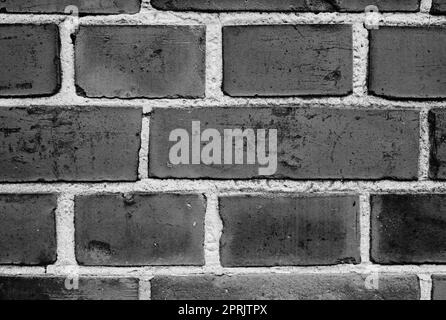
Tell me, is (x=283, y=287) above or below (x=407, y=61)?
below

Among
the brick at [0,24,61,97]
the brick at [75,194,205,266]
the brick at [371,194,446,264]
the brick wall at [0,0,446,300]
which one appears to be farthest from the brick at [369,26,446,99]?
the brick at [0,24,61,97]

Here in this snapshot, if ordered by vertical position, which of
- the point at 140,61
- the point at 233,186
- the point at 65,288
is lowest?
the point at 65,288

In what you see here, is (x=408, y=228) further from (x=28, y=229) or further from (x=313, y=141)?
(x=28, y=229)

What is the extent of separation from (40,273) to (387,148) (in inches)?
16.0

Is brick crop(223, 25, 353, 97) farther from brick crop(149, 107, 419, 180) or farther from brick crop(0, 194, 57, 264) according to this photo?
brick crop(0, 194, 57, 264)

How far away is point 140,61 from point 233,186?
0.17 meters

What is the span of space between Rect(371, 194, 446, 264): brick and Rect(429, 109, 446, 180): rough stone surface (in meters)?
0.03

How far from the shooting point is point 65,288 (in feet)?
1.62

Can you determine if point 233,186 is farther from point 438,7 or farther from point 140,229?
point 438,7

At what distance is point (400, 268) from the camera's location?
1.62 ft

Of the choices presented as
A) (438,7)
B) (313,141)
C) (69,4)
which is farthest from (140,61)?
(438,7)

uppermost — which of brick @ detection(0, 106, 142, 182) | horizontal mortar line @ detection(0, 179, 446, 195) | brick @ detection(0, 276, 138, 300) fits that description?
brick @ detection(0, 106, 142, 182)

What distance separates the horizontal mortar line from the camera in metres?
0.48

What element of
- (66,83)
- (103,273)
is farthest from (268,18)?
(103,273)
